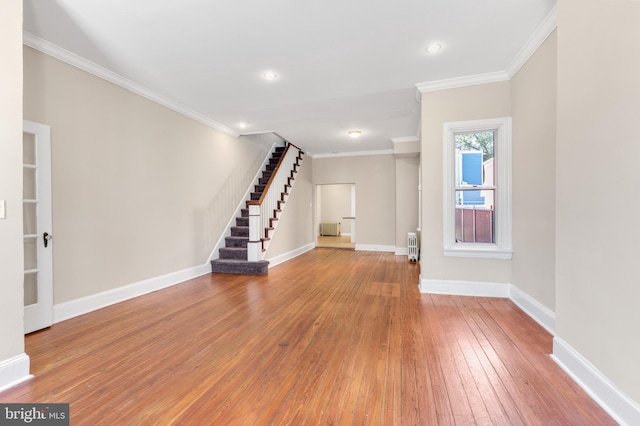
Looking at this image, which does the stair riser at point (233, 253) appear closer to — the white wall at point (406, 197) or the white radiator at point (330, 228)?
the white wall at point (406, 197)

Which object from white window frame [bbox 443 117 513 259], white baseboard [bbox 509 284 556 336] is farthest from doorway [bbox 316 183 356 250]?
white baseboard [bbox 509 284 556 336]

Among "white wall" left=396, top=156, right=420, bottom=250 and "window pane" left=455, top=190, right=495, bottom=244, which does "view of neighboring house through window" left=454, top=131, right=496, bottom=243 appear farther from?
"white wall" left=396, top=156, right=420, bottom=250

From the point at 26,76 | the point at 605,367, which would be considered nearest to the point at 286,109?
the point at 26,76

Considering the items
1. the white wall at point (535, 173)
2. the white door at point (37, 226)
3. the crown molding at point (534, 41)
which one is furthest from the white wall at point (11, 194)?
the white wall at point (535, 173)

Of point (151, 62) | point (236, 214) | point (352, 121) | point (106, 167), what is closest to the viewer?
point (151, 62)

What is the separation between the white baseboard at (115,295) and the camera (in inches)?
113

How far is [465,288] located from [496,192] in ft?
4.38

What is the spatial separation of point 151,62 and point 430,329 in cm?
413

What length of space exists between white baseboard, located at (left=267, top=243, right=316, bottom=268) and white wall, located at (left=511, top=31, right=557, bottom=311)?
13.7 feet

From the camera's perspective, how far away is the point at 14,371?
1.80 m

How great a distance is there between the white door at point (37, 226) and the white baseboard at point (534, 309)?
4.75 metres

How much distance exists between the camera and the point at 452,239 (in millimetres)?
3686

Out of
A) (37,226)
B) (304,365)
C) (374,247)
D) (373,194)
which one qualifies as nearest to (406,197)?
(373,194)

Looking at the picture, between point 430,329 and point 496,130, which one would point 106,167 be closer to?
point 430,329
